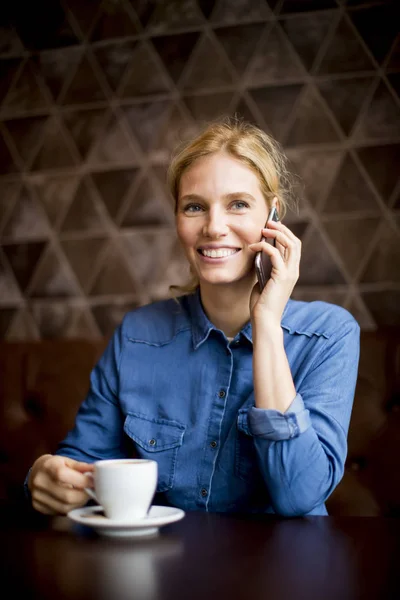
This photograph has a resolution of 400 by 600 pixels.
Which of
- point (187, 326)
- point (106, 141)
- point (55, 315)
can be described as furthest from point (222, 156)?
point (55, 315)

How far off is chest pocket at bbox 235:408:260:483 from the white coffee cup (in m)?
0.36

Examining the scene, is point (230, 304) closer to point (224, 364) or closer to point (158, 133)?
point (224, 364)

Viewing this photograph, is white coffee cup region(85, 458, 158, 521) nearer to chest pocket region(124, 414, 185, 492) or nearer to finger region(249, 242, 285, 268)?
chest pocket region(124, 414, 185, 492)

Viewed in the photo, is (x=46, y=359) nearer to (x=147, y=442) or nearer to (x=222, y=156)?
(x=147, y=442)

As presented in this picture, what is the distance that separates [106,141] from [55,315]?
A: 1.73 feet

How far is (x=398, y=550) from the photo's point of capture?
2.61 feet

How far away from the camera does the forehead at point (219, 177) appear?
1.30 meters

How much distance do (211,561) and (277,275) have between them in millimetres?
593

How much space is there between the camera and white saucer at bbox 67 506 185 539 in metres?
0.83

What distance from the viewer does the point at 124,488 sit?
852mm

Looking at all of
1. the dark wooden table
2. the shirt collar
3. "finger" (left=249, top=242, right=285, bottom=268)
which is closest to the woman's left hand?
"finger" (left=249, top=242, right=285, bottom=268)

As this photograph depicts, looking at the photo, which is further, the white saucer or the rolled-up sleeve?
the rolled-up sleeve

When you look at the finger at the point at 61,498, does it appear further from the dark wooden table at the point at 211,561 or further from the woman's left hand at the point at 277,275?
the woman's left hand at the point at 277,275

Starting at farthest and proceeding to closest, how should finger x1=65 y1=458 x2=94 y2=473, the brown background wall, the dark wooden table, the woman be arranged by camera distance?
the brown background wall
the woman
finger x1=65 y1=458 x2=94 y2=473
the dark wooden table
